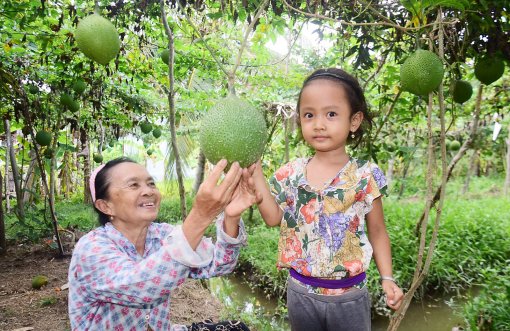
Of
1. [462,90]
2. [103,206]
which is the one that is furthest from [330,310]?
[462,90]


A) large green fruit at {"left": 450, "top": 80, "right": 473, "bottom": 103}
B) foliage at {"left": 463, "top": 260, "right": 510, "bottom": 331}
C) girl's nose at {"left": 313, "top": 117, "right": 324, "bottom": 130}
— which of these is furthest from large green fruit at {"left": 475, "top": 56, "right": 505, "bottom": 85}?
foliage at {"left": 463, "top": 260, "right": 510, "bottom": 331}

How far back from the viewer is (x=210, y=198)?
3.47 ft

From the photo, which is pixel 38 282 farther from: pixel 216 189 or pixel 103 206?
pixel 216 189

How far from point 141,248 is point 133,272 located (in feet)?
1.56

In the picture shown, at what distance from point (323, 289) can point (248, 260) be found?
362 centimetres

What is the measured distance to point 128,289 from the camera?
3.76ft

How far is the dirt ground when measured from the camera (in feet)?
9.86

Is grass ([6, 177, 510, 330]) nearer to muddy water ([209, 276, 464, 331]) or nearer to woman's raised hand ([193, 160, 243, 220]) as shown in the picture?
muddy water ([209, 276, 464, 331])

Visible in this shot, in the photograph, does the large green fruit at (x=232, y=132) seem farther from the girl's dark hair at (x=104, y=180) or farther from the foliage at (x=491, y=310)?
the foliage at (x=491, y=310)

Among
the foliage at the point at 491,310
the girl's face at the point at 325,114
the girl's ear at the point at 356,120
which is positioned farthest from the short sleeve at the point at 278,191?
the foliage at the point at 491,310

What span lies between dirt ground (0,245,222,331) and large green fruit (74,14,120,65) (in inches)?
78.5

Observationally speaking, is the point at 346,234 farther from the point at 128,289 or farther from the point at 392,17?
the point at 392,17

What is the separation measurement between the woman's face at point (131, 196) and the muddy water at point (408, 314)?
201cm

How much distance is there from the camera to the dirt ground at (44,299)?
3.00 meters
